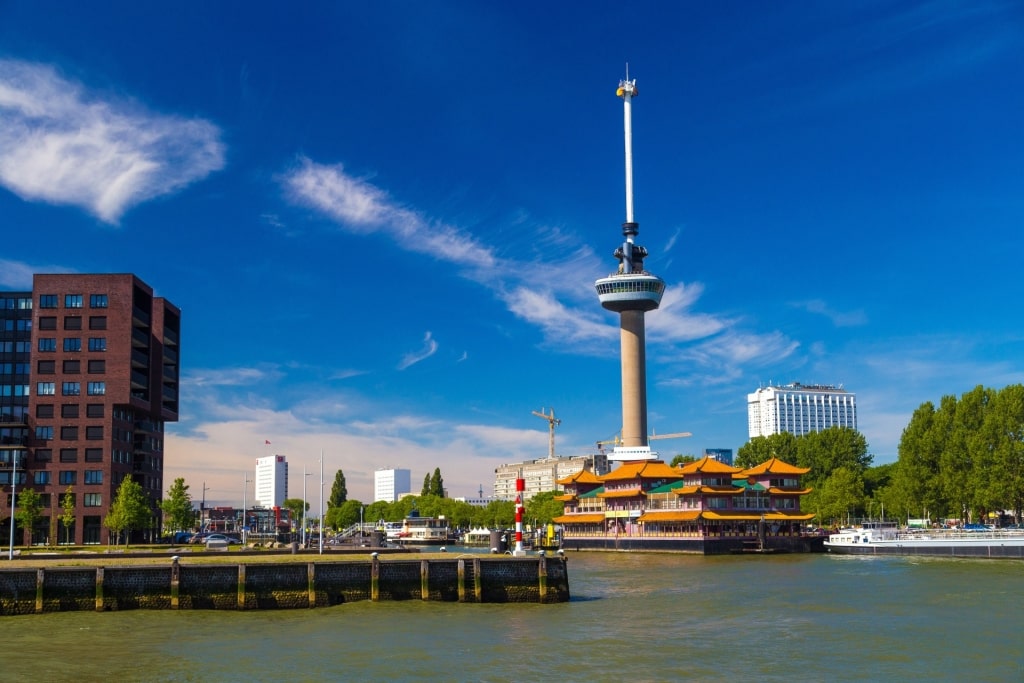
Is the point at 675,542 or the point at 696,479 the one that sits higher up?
the point at 696,479

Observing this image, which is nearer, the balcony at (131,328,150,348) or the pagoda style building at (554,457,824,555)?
the balcony at (131,328,150,348)

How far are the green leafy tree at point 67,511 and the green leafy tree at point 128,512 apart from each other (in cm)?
445

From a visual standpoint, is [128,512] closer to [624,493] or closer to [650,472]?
[624,493]

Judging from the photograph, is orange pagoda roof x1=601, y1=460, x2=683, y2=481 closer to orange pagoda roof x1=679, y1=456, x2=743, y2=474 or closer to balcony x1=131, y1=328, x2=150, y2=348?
orange pagoda roof x1=679, y1=456, x2=743, y2=474

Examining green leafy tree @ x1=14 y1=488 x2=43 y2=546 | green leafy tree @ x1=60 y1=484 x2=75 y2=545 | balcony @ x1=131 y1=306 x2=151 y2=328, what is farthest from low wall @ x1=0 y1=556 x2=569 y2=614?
balcony @ x1=131 y1=306 x2=151 y2=328

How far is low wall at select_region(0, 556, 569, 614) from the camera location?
57.9 m

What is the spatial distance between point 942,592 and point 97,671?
58.2 meters

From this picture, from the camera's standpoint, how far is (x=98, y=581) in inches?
2291

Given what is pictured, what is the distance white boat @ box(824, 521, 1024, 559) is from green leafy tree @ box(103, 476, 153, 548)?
309ft

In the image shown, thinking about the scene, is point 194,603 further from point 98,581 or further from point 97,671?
point 97,671

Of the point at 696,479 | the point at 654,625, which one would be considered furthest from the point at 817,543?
the point at 654,625

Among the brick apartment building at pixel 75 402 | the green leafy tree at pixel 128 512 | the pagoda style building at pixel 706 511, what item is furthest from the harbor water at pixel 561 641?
the brick apartment building at pixel 75 402

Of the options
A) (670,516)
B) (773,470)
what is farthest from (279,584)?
(773,470)

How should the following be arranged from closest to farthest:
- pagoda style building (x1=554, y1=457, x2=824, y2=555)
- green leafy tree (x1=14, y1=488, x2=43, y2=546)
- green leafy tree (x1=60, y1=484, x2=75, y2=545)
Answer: green leafy tree (x1=14, y1=488, x2=43, y2=546) → green leafy tree (x1=60, y1=484, x2=75, y2=545) → pagoda style building (x1=554, y1=457, x2=824, y2=555)
